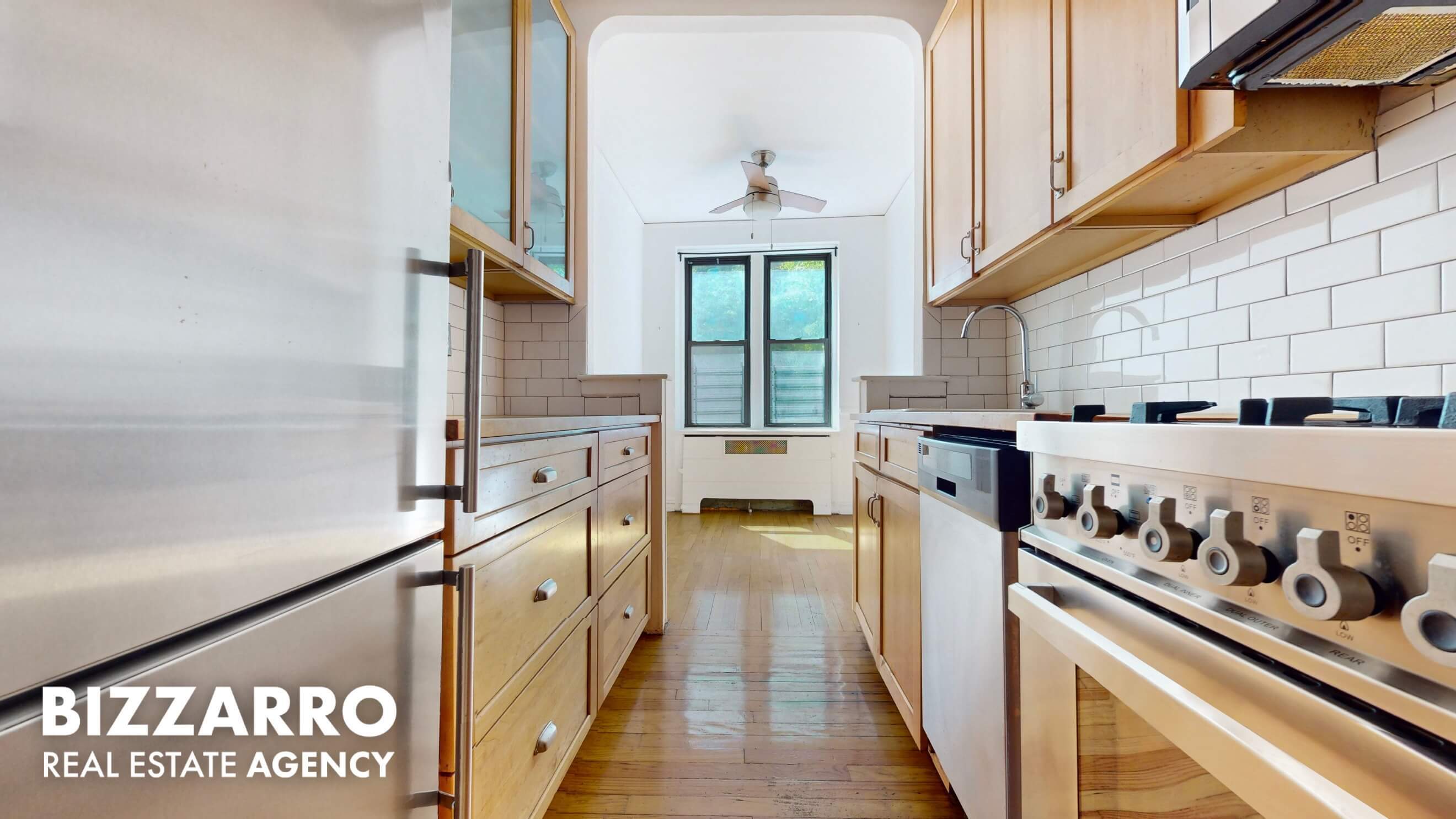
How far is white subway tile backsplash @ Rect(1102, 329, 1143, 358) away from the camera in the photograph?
1524 millimetres

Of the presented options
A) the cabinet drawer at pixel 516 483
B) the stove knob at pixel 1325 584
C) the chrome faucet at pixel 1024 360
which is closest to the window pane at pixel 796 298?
the chrome faucet at pixel 1024 360

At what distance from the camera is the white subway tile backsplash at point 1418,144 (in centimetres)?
84

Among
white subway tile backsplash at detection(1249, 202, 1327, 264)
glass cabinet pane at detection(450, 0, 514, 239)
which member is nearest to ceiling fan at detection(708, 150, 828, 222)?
glass cabinet pane at detection(450, 0, 514, 239)

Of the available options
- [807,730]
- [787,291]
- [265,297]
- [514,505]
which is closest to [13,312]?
[265,297]

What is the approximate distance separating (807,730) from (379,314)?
5.26 ft

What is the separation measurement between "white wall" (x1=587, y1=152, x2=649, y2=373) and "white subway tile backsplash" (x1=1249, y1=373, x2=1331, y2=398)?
9.59 feet

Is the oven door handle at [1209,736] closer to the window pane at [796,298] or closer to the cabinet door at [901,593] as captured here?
the cabinet door at [901,593]

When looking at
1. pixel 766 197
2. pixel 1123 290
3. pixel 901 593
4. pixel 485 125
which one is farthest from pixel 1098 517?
pixel 766 197

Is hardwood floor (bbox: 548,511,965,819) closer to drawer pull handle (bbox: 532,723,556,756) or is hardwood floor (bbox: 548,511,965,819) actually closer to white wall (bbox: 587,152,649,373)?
drawer pull handle (bbox: 532,723,556,756)

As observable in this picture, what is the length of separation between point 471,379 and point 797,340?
4993 mm

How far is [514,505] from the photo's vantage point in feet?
3.61

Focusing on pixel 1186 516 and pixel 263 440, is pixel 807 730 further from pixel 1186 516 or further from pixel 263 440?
pixel 263 440

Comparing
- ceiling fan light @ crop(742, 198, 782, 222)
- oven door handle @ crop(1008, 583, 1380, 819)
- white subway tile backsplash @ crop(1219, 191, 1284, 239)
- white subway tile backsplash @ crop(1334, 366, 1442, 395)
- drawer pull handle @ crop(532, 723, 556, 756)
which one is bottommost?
drawer pull handle @ crop(532, 723, 556, 756)

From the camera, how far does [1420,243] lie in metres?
0.87
